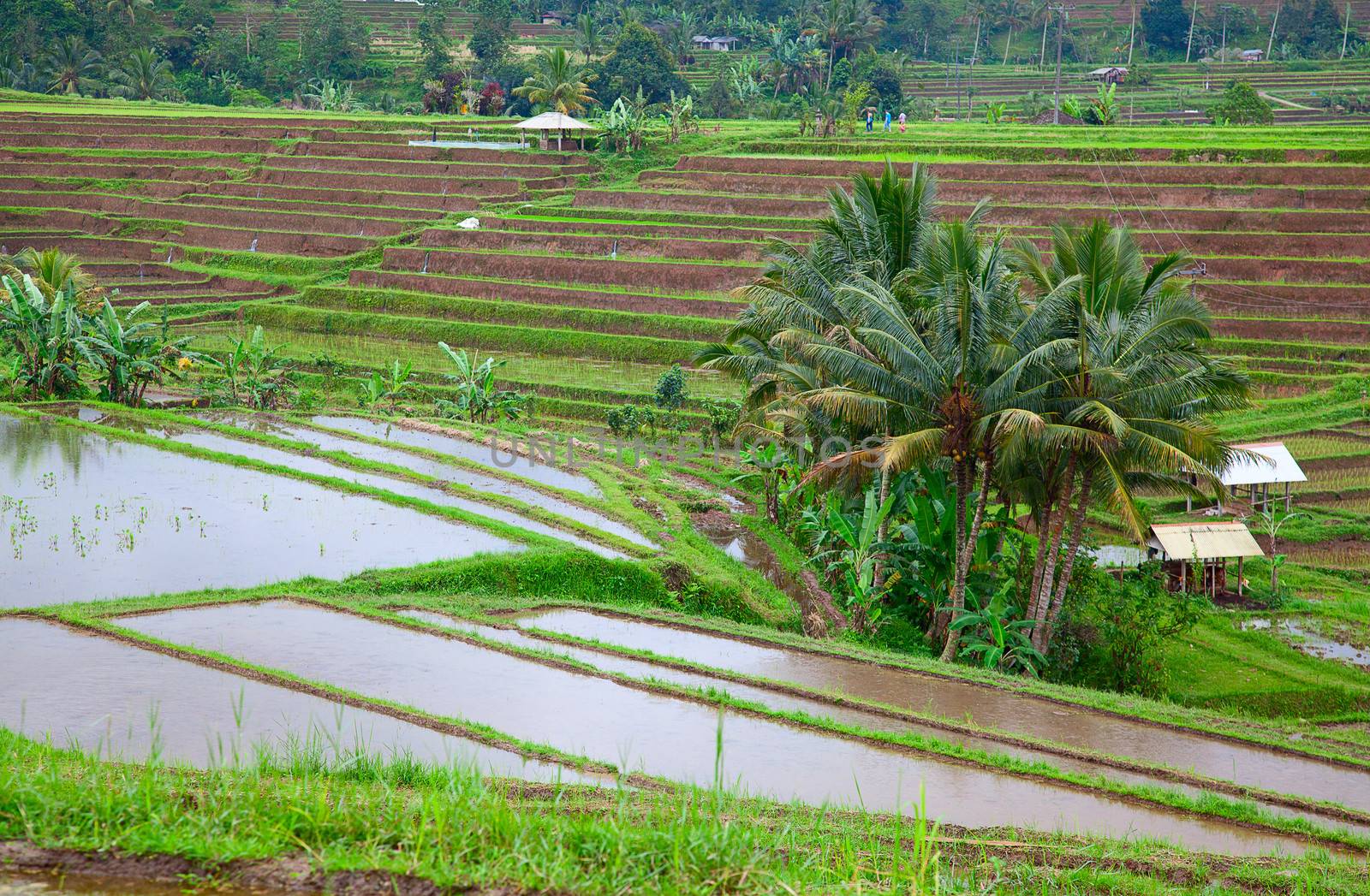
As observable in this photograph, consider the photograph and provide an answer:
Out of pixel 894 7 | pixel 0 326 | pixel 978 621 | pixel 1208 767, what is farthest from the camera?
pixel 894 7

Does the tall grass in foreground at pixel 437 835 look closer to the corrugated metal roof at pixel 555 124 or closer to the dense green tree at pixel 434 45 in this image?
the corrugated metal roof at pixel 555 124

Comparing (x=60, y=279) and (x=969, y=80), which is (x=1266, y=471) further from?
(x=969, y=80)

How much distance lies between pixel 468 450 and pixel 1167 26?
185 feet

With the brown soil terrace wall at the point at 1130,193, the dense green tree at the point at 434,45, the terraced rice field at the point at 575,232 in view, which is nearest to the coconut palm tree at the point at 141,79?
the dense green tree at the point at 434,45

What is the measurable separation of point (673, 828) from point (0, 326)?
2191cm

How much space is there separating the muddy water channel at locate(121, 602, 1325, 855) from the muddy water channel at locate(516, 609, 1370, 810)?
112cm

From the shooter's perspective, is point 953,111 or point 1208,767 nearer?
point 1208,767

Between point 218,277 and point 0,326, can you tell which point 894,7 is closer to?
point 218,277

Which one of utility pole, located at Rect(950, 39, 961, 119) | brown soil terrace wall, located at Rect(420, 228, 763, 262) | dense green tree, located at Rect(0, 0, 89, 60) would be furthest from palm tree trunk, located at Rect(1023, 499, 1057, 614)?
dense green tree, located at Rect(0, 0, 89, 60)

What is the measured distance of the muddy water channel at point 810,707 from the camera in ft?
27.3

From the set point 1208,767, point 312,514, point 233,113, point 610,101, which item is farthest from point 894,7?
point 1208,767

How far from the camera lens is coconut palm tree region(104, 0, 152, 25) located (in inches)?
2247

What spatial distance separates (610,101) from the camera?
4647 centimetres

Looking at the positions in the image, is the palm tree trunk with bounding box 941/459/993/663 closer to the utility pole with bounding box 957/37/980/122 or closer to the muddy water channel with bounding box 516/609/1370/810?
the muddy water channel with bounding box 516/609/1370/810
